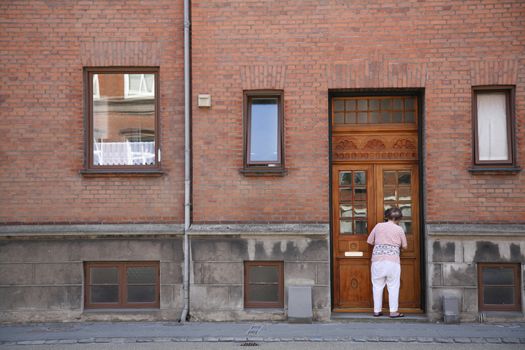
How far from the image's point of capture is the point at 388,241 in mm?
10406

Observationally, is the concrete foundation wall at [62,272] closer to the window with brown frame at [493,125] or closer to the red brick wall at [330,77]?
the red brick wall at [330,77]

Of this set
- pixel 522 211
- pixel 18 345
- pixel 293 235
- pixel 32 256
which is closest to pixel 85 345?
pixel 18 345

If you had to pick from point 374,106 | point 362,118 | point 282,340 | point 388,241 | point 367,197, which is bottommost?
point 282,340

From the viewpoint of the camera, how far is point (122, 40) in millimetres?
10883

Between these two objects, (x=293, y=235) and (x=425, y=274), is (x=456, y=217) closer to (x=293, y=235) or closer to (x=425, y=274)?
(x=425, y=274)

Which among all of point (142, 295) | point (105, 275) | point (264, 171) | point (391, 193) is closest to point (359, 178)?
point (391, 193)

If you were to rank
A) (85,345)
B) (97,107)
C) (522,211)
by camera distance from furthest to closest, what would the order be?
1. (97,107)
2. (522,211)
3. (85,345)

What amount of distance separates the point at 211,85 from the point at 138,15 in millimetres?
1725

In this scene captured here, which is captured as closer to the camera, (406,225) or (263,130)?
(263,130)

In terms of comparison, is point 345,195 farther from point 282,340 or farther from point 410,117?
point 282,340

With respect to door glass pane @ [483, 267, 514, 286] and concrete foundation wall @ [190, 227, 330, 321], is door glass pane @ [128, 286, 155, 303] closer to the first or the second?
concrete foundation wall @ [190, 227, 330, 321]

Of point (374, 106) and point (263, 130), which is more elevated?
point (374, 106)

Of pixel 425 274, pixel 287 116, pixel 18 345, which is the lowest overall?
pixel 18 345

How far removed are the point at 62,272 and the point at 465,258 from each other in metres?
6.63
